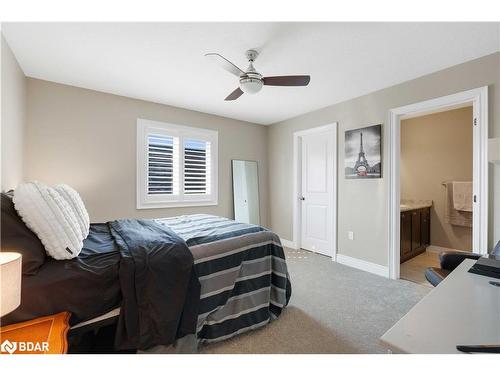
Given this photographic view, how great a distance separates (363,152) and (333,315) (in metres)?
2.24

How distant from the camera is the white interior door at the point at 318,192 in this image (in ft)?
13.1

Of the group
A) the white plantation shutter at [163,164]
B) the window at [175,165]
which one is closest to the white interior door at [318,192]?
the window at [175,165]

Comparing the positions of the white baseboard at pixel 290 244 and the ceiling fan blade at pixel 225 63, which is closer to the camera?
the ceiling fan blade at pixel 225 63

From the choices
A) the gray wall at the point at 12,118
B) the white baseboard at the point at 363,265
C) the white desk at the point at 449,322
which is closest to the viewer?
the white desk at the point at 449,322

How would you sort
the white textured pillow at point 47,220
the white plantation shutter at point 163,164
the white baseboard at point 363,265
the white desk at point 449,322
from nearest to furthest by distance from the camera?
1. the white desk at point 449,322
2. the white textured pillow at point 47,220
3. the white baseboard at point 363,265
4. the white plantation shutter at point 163,164

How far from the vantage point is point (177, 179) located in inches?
154

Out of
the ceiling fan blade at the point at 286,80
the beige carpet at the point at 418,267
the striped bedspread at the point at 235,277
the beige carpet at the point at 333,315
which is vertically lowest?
the beige carpet at the point at 333,315

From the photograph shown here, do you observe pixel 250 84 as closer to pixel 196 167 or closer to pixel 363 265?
pixel 196 167

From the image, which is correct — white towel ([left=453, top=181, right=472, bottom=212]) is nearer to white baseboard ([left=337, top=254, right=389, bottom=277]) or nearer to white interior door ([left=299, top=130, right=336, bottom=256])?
white baseboard ([left=337, top=254, right=389, bottom=277])

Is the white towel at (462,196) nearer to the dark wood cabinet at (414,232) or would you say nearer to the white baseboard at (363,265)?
the dark wood cabinet at (414,232)

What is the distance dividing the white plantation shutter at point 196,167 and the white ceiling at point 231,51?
3.36 feet

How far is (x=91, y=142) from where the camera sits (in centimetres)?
321

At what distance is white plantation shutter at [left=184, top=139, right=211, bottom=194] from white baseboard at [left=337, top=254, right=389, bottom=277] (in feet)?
8.17
